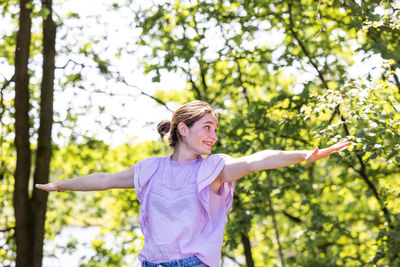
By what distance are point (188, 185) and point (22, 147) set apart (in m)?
3.28

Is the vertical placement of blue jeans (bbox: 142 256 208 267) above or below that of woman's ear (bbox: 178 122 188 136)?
below

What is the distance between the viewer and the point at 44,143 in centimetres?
534

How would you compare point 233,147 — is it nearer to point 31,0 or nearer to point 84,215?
point 31,0

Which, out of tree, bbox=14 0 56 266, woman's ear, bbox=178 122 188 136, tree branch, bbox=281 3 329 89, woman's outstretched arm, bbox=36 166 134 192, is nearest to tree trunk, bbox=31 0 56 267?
tree, bbox=14 0 56 266

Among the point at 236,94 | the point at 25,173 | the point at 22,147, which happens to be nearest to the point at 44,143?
the point at 22,147

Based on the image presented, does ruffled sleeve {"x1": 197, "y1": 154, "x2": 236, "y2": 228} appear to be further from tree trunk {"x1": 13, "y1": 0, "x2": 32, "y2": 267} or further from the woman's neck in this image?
tree trunk {"x1": 13, "y1": 0, "x2": 32, "y2": 267}

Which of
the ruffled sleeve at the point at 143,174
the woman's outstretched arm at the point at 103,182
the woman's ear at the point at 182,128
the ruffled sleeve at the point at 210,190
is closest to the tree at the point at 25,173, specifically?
the woman's outstretched arm at the point at 103,182

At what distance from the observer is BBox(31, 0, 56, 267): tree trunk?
17.2ft

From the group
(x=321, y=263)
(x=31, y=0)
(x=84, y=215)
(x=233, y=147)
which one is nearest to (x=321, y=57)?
(x=233, y=147)

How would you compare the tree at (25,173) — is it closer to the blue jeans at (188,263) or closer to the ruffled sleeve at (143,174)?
the ruffled sleeve at (143,174)

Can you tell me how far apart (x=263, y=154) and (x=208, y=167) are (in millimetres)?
297

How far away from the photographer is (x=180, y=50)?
190 inches

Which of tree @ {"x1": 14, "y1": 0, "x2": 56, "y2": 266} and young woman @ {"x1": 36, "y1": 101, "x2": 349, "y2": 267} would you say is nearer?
young woman @ {"x1": 36, "y1": 101, "x2": 349, "y2": 267}

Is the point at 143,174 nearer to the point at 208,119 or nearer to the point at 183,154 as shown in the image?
the point at 183,154
